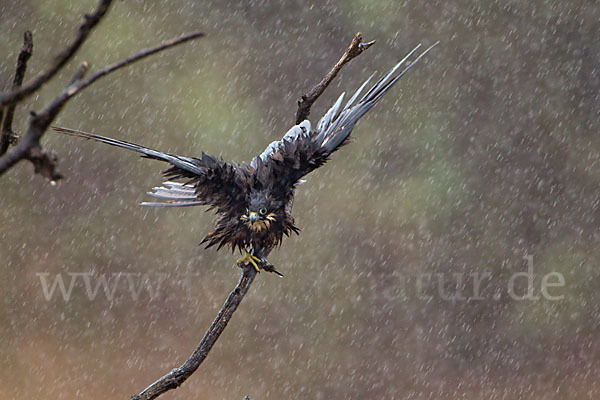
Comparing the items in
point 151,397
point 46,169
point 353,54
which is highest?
point 353,54

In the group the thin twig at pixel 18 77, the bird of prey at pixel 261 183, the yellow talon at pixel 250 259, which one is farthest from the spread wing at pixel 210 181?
the thin twig at pixel 18 77

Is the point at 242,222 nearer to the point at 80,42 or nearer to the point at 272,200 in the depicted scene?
the point at 272,200

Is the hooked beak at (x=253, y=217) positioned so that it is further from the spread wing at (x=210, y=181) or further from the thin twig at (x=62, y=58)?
the thin twig at (x=62, y=58)

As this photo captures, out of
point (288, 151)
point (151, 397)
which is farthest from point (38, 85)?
point (288, 151)

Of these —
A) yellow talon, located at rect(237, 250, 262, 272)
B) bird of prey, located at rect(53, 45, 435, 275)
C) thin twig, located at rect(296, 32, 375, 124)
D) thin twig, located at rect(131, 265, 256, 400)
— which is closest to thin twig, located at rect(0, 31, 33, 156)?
thin twig, located at rect(131, 265, 256, 400)

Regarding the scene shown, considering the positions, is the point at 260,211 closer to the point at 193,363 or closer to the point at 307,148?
the point at 307,148

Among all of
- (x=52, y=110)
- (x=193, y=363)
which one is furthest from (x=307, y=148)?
(x=52, y=110)
